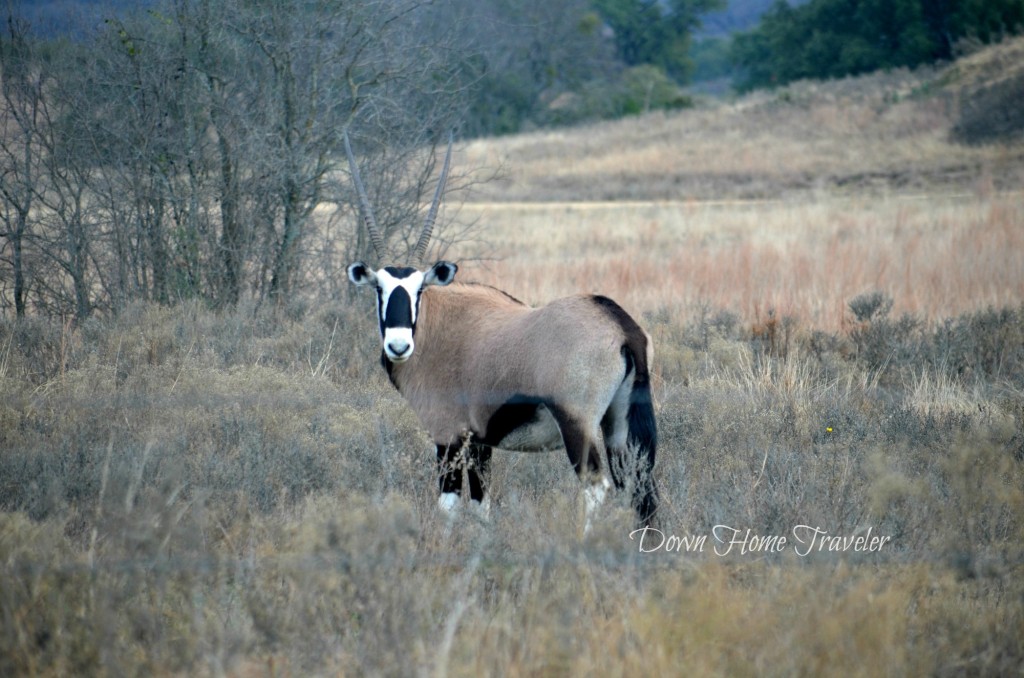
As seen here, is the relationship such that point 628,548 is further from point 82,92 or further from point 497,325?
point 82,92

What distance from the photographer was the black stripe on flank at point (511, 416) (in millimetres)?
5273

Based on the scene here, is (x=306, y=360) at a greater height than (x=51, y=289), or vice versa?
(x=51, y=289)

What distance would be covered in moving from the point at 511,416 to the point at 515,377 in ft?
0.71

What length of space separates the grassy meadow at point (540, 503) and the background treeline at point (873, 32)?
4470 centimetres

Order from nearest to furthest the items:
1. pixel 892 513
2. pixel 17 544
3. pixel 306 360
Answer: pixel 17 544
pixel 892 513
pixel 306 360

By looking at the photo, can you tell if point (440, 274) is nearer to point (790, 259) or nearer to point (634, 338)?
point (634, 338)

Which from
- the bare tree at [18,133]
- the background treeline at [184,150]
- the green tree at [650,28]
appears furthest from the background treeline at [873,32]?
the bare tree at [18,133]

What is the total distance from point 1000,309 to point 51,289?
9.87 m

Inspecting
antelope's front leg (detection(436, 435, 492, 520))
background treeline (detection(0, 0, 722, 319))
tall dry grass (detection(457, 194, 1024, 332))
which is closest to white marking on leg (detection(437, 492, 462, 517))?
antelope's front leg (detection(436, 435, 492, 520))

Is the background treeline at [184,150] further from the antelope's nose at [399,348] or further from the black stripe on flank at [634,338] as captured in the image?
the black stripe on flank at [634,338]

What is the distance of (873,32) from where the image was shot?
6038cm

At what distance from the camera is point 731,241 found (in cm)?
1814

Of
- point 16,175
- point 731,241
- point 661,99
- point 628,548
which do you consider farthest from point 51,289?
point 661,99

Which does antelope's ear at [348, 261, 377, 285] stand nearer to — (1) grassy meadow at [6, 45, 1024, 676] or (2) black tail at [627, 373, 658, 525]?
(1) grassy meadow at [6, 45, 1024, 676]
